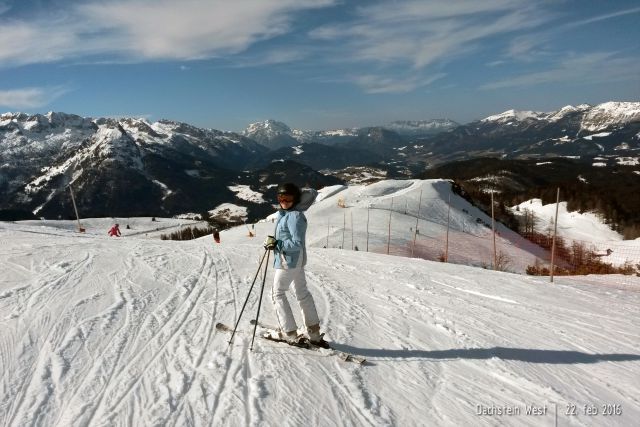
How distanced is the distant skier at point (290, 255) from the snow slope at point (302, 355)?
1.59 feet

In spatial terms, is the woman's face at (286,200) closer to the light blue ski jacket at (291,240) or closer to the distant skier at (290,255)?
the distant skier at (290,255)

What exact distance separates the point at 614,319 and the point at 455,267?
22.7 ft

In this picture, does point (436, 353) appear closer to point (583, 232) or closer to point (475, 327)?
point (475, 327)

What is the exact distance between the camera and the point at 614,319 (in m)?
9.16

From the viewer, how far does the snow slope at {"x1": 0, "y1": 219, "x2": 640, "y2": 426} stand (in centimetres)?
486

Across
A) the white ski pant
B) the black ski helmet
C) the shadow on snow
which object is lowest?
the shadow on snow

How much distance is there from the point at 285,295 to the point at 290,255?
69 cm

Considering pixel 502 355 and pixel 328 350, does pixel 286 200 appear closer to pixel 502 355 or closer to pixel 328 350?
pixel 328 350

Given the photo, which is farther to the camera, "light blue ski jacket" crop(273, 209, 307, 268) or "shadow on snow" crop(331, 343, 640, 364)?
"shadow on snow" crop(331, 343, 640, 364)

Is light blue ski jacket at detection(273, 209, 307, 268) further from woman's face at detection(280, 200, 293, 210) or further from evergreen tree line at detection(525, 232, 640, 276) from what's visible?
evergreen tree line at detection(525, 232, 640, 276)

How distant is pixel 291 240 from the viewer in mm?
6199

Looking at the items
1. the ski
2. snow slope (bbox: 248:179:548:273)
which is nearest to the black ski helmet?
the ski

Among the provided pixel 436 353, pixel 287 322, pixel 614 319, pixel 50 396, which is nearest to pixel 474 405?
pixel 436 353

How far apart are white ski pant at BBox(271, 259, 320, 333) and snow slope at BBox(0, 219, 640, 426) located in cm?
44
